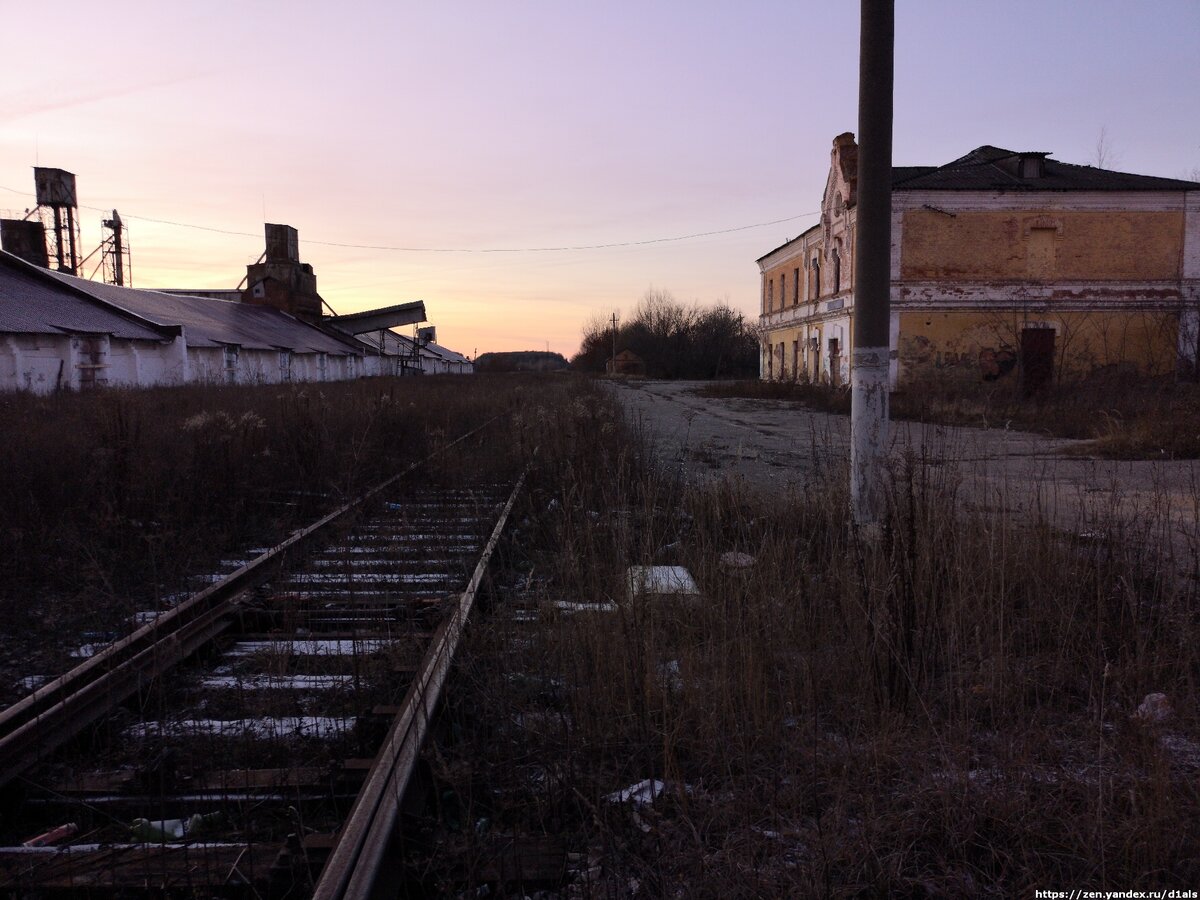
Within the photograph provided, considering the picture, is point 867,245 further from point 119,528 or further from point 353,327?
point 353,327

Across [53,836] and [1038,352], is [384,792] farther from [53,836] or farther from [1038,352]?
[1038,352]

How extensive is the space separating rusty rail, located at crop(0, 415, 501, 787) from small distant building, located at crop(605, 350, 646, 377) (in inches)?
3626

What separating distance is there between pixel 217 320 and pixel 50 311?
12.1 meters

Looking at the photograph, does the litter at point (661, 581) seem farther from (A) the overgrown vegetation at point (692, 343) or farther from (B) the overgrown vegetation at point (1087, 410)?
(A) the overgrown vegetation at point (692, 343)

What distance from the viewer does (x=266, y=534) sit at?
6.52 metres

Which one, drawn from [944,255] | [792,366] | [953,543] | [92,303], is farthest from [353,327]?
[953,543]

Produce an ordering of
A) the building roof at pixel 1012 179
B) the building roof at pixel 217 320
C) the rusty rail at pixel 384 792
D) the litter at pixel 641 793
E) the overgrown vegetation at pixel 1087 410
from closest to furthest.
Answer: the rusty rail at pixel 384 792, the litter at pixel 641 793, the overgrown vegetation at pixel 1087 410, the building roof at pixel 1012 179, the building roof at pixel 217 320

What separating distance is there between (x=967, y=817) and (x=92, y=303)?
104ft

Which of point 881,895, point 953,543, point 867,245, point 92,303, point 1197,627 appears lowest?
point 881,895

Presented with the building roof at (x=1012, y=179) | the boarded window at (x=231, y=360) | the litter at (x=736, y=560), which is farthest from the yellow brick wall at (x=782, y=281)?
the litter at (x=736, y=560)

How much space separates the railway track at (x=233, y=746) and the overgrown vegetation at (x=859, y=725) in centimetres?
32

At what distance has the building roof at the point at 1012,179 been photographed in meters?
26.7

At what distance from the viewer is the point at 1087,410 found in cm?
1756

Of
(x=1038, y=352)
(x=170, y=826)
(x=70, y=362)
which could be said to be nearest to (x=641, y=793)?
(x=170, y=826)
